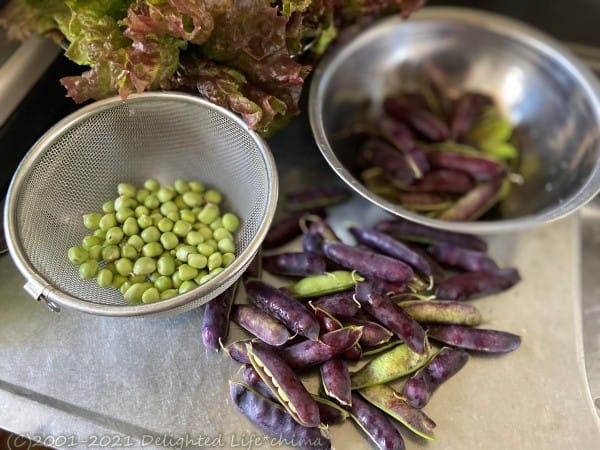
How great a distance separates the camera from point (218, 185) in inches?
53.7

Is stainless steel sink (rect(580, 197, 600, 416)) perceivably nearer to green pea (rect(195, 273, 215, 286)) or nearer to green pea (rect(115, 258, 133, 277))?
green pea (rect(195, 273, 215, 286))

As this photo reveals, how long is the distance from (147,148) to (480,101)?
38.3 inches

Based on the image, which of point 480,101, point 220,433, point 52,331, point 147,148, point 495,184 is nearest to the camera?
point 220,433

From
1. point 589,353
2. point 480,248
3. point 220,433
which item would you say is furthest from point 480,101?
point 220,433

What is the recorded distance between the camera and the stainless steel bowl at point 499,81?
4.79ft

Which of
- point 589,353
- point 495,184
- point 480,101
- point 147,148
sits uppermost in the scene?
point 147,148

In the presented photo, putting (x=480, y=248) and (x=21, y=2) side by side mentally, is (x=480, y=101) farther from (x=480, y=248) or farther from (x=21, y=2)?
(x=21, y=2)

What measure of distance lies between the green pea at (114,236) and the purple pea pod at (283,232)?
339 mm

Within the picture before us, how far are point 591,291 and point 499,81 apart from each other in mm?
663

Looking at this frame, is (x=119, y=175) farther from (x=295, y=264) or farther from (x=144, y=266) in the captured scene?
(x=295, y=264)

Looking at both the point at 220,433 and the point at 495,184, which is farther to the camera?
the point at 495,184

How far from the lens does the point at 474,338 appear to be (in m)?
1.20

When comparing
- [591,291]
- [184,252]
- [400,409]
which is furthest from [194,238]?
[591,291]

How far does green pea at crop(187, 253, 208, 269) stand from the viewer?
1.19 meters
